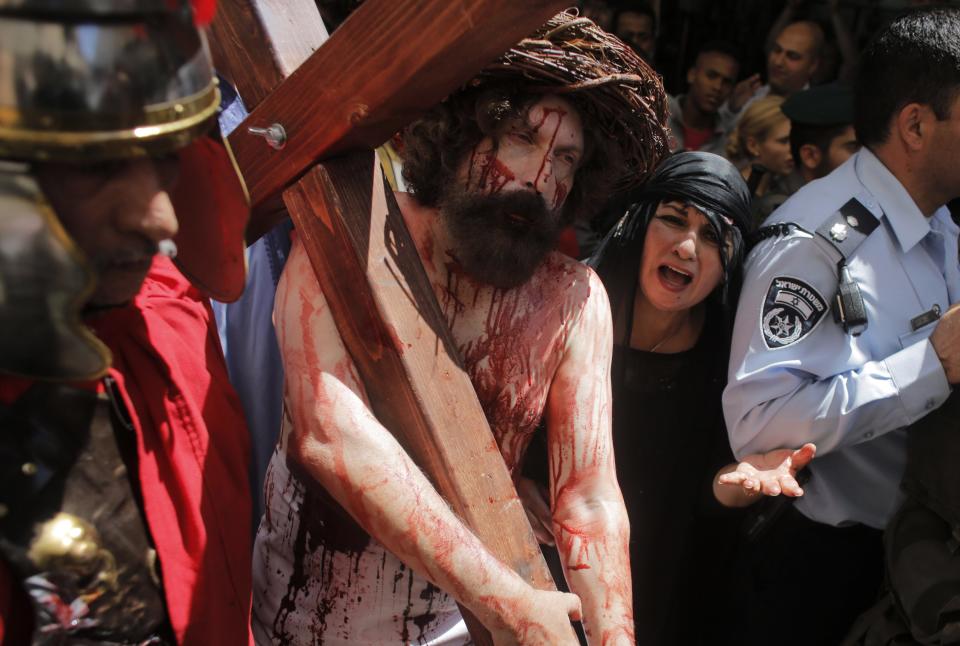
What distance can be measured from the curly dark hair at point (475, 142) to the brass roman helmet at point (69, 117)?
0.76 m

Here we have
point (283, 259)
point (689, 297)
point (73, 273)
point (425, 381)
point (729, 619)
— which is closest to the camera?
point (73, 273)

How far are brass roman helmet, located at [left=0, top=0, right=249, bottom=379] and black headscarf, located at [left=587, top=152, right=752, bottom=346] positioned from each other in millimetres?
1685

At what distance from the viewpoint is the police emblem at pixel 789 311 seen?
2.19m

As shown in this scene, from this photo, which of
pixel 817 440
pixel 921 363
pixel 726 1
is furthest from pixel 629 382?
pixel 726 1

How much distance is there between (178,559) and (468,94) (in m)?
1.05

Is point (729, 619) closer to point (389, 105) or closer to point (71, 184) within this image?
point (389, 105)

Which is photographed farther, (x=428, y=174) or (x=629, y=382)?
(x=629, y=382)

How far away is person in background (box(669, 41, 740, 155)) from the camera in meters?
4.89

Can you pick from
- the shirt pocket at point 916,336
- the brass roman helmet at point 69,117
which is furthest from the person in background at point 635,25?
the brass roman helmet at point 69,117

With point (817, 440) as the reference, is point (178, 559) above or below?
above

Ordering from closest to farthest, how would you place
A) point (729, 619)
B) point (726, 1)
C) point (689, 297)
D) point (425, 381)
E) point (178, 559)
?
1. point (178, 559)
2. point (425, 381)
3. point (689, 297)
4. point (729, 619)
5. point (726, 1)

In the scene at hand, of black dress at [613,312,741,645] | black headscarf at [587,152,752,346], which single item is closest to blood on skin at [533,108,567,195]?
black headscarf at [587,152,752,346]

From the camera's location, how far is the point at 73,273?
39.0 inches

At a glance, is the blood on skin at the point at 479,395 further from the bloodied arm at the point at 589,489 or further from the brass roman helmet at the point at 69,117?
the brass roman helmet at the point at 69,117
